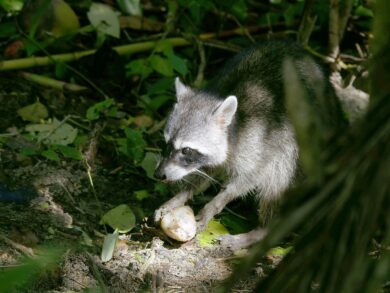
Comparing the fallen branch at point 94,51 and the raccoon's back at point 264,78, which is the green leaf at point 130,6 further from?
the raccoon's back at point 264,78

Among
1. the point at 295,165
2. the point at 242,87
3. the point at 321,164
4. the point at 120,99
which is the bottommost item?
the point at 120,99

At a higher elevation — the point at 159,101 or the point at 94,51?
the point at 94,51

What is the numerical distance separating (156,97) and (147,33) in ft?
3.07

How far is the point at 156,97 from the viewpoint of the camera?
18.5 feet

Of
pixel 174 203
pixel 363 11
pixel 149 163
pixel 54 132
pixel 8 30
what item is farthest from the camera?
pixel 363 11

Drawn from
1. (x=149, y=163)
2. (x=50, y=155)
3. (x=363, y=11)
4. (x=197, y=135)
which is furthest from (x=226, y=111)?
(x=363, y=11)

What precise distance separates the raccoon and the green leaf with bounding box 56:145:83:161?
25.1 inches

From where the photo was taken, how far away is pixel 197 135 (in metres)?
4.52

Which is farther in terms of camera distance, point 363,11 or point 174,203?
point 363,11

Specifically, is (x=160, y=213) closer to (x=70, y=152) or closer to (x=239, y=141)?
(x=239, y=141)

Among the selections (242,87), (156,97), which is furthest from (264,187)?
(156,97)

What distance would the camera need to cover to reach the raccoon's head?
4.43 metres

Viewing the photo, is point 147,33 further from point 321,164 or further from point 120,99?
point 321,164

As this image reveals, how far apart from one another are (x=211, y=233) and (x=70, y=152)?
3.81 ft
